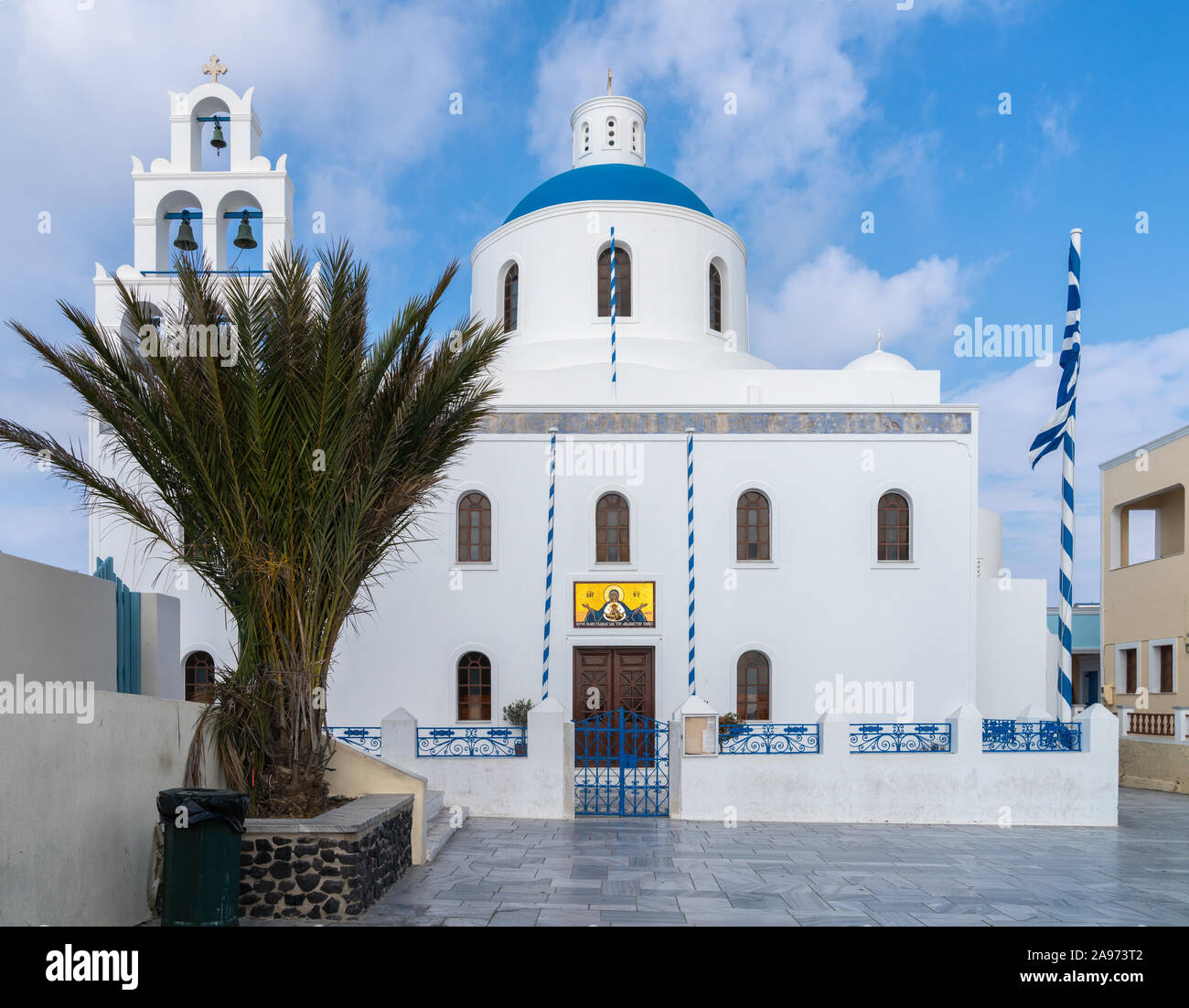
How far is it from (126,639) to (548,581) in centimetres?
806

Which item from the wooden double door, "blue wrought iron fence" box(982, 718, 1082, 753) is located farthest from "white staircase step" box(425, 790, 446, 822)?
"blue wrought iron fence" box(982, 718, 1082, 753)

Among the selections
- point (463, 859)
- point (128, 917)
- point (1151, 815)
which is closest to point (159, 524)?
point (128, 917)

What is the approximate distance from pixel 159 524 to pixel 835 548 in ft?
38.3

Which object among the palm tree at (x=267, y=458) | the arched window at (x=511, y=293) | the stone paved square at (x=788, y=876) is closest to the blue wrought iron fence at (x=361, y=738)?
the stone paved square at (x=788, y=876)

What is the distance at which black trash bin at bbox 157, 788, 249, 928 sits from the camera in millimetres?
6305

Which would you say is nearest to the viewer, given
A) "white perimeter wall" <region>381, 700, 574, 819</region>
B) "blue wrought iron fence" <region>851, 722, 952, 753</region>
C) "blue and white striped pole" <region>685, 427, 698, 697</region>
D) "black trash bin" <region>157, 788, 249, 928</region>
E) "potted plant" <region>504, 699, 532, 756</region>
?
"black trash bin" <region>157, 788, 249, 928</region>

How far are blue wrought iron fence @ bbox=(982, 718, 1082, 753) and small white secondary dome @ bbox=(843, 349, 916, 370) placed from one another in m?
8.17

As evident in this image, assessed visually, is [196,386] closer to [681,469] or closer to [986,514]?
[681,469]

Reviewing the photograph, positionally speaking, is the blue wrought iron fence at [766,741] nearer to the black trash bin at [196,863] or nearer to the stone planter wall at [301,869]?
the stone planter wall at [301,869]

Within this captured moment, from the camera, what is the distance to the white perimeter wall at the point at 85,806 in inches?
210

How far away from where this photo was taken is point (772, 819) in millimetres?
12547

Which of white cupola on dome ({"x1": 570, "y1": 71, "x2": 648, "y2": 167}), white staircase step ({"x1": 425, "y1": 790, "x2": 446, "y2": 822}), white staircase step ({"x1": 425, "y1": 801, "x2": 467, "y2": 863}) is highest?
white cupola on dome ({"x1": 570, "y1": 71, "x2": 648, "y2": 167})

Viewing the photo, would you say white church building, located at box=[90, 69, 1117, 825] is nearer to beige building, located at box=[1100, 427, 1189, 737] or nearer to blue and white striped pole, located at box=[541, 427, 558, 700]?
blue and white striped pole, located at box=[541, 427, 558, 700]
